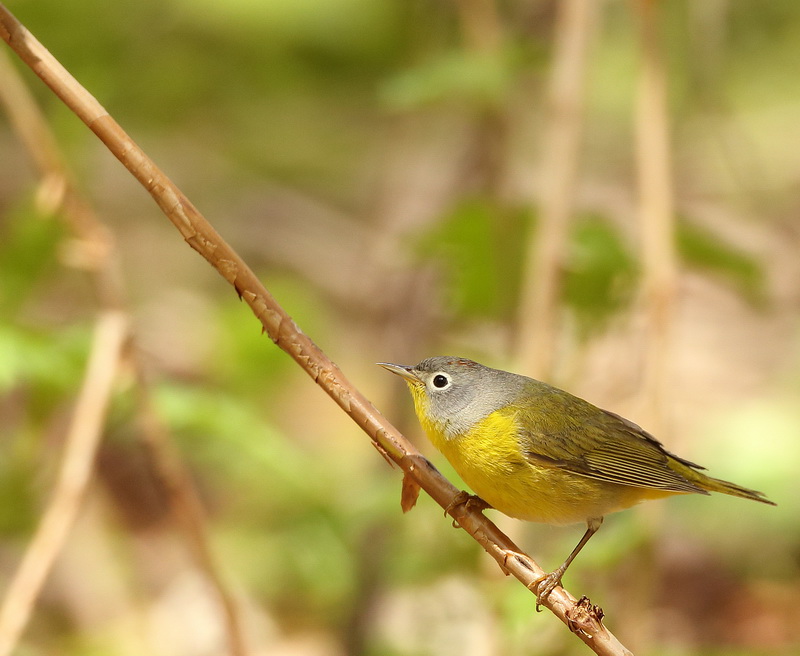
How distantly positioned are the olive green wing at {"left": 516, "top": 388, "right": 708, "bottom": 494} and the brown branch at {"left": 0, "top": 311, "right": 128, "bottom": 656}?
4.11 feet

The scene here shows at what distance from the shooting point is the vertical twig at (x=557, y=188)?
11.4ft

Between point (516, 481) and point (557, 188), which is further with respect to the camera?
point (557, 188)

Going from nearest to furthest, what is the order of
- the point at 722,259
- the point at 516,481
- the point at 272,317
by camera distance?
the point at 272,317 → the point at 516,481 → the point at 722,259

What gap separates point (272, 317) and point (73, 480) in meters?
1.22

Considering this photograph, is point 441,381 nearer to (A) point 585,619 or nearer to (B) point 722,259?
(A) point 585,619

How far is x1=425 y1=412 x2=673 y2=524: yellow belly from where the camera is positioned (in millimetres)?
2725

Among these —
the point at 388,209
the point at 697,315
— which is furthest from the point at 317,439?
the point at 697,315

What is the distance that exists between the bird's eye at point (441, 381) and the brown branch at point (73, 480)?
961 mm

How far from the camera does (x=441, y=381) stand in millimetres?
3000

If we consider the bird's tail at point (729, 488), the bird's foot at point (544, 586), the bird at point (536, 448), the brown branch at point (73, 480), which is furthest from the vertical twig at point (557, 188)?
the brown branch at point (73, 480)

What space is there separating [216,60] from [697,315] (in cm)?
475

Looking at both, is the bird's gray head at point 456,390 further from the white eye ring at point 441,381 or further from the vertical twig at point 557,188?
the vertical twig at point 557,188

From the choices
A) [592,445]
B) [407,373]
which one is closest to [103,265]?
[407,373]

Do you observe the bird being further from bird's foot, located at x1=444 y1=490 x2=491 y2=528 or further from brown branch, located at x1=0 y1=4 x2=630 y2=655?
brown branch, located at x1=0 y1=4 x2=630 y2=655
